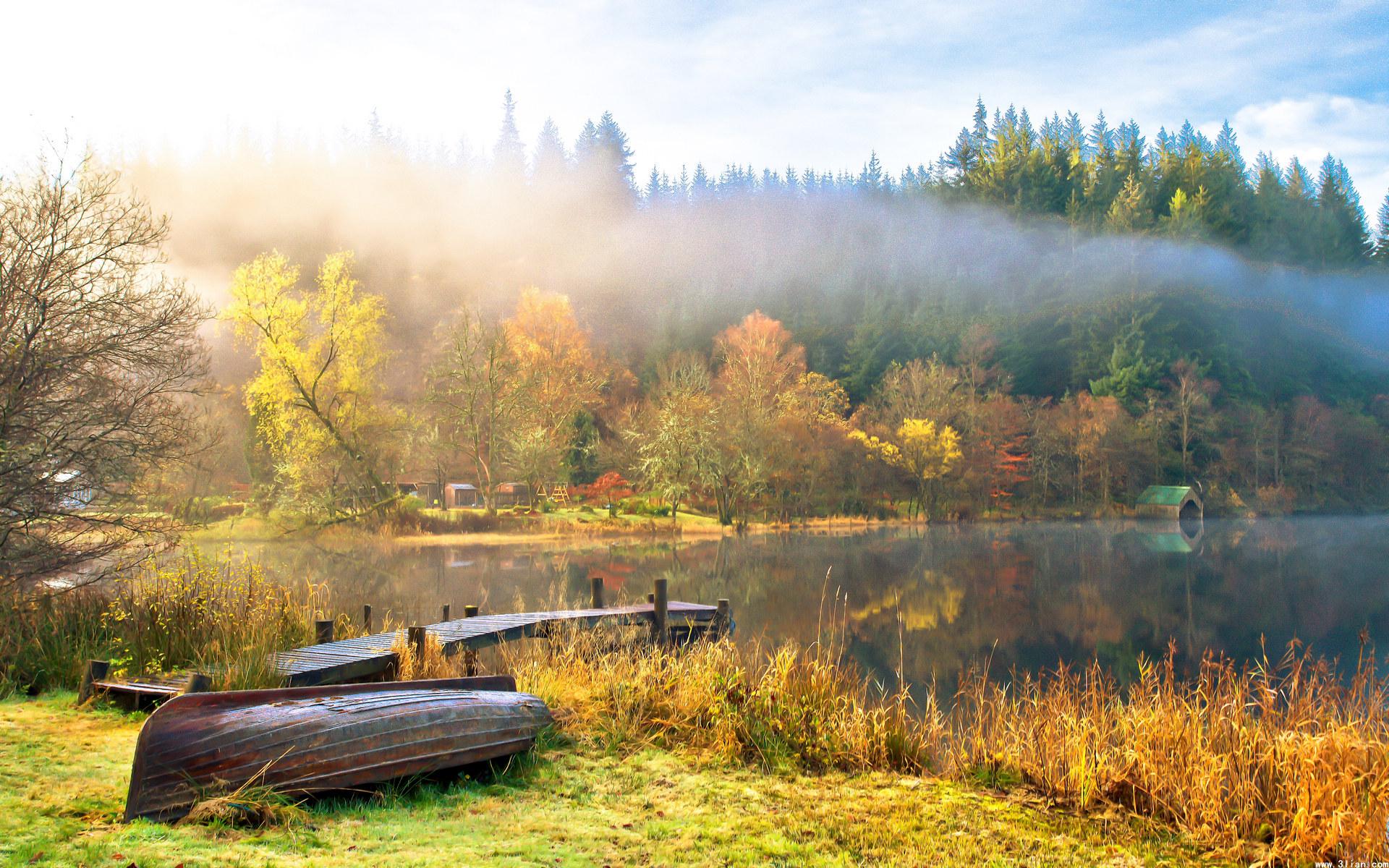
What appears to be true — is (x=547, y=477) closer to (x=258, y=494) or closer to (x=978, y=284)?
(x=258, y=494)

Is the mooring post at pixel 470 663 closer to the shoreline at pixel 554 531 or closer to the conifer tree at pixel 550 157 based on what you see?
the shoreline at pixel 554 531

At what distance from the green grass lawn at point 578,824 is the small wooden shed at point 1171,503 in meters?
53.2

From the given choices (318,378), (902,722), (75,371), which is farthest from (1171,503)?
(75,371)

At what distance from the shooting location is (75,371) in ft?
33.8

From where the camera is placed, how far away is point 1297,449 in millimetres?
59625

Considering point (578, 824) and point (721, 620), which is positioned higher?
point (578, 824)

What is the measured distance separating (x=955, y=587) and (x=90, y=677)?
69.0 ft

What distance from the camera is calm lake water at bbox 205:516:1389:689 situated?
17.1 m

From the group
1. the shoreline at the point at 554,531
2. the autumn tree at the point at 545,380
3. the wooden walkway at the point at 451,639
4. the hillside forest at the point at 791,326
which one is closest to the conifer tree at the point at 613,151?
the hillside forest at the point at 791,326

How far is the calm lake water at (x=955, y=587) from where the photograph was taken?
1709cm

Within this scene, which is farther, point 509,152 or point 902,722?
point 509,152

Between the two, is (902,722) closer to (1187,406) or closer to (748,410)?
(748,410)

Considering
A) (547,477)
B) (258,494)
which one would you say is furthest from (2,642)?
(547,477)

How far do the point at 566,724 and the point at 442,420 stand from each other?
36073 mm
